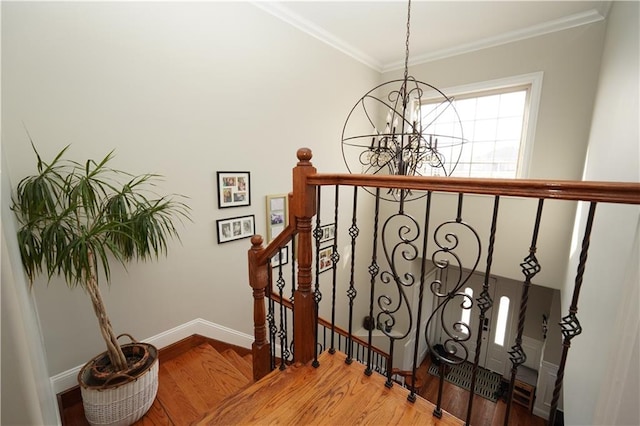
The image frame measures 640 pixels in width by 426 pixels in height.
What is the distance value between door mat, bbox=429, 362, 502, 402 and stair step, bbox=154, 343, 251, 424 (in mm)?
4955

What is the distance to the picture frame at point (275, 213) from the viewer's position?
9.87ft

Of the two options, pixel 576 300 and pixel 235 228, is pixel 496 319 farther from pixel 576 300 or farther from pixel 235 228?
pixel 576 300

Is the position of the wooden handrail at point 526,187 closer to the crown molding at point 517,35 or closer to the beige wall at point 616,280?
the beige wall at point 616,280

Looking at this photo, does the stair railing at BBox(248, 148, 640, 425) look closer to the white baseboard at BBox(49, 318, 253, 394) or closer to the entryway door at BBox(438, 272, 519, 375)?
the white baseboard at BBox(49, 318, 253, 394)

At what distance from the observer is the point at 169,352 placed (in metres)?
2.36

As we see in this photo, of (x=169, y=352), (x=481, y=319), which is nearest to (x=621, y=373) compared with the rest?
Result: (x=481, y=319)

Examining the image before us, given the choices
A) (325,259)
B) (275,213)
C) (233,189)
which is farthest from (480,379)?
(233,189)

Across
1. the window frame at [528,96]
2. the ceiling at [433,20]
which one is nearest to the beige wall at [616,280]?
the ceiling at [433,20]

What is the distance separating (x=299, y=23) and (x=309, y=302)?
118 inches

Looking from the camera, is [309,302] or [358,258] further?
[358,258]

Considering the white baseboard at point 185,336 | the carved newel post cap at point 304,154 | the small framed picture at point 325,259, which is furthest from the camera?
the small framed picture at point 325,259

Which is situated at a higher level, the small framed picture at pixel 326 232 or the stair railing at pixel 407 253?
the stair railing at pixel 407 253

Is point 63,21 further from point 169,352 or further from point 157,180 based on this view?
point 169,352

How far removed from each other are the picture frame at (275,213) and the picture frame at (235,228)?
0.68ft
